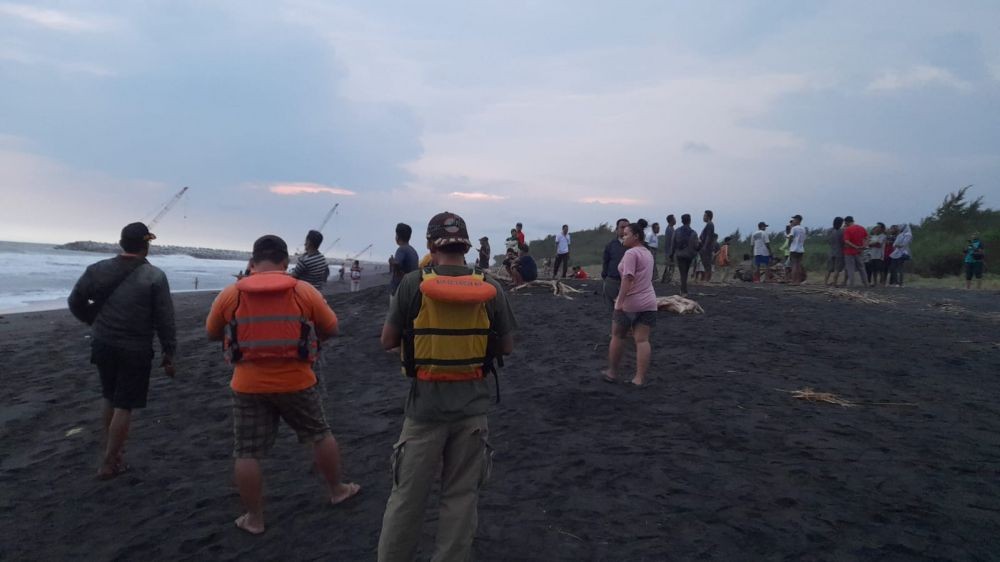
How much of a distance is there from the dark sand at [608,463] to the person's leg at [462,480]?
2.43 ft

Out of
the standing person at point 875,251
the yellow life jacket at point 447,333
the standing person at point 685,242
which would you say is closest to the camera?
the yellow life jacket at point 447,333

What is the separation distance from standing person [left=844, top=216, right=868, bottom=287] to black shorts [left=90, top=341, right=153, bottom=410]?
16506 mm

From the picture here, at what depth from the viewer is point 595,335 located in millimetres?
10102

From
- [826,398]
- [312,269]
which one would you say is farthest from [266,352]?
[826,398]

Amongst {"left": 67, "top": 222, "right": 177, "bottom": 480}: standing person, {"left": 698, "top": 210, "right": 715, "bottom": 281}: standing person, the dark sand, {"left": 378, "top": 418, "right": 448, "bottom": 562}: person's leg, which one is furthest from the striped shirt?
{"left": 698, "top": 210, "right": 715, "bottom": 281}: standing person

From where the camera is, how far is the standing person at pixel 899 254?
54.2ft

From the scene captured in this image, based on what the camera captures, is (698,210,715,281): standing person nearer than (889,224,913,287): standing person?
Yes

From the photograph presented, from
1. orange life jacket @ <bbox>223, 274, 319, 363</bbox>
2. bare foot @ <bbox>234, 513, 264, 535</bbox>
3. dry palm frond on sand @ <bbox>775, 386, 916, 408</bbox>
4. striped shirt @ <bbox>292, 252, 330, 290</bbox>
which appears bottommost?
bare foot @ <bbox>234, 513, 264, 535</bbox>

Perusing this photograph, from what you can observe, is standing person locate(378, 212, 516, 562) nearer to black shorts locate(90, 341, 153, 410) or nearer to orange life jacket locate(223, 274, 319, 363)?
orange life jacket locate(223, 274, 319, 363)

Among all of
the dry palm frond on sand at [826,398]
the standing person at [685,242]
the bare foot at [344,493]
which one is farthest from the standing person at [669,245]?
the bare foot at [344,493]

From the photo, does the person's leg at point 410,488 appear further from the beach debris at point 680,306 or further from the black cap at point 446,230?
the beach debris at point 680,306

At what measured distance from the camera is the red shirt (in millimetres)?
15406

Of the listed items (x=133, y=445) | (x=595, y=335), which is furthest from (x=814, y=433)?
(x=133, y=445)

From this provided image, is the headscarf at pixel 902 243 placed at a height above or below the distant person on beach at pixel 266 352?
above
